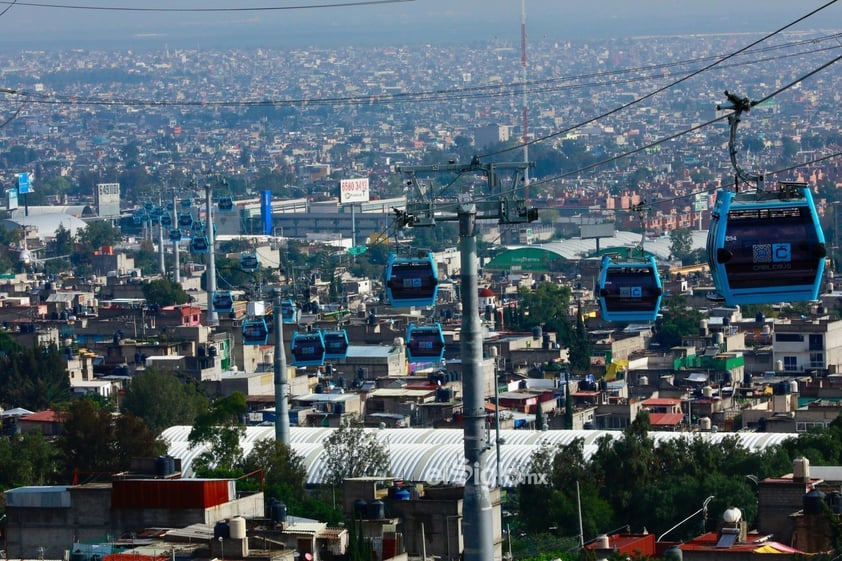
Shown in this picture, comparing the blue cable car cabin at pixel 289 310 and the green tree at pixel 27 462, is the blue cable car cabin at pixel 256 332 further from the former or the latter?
the green tree at pixel 27 462

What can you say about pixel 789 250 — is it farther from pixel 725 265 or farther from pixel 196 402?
pixel 196 402

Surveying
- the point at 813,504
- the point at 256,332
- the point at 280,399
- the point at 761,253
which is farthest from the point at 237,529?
the point at 256,332

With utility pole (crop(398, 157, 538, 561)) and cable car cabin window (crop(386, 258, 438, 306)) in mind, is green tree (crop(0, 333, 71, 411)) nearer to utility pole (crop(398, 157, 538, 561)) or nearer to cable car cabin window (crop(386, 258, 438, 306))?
cable car cabin window (crop(386, 258, 438, 306))

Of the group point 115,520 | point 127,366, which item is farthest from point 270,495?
point 127,366

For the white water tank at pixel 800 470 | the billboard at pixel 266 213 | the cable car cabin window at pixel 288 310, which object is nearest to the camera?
the white water tank at pixel 800 470

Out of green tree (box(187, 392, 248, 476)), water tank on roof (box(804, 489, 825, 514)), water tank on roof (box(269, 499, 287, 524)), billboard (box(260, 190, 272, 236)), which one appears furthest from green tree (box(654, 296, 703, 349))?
billboard (box(260, 190, 272, 236))

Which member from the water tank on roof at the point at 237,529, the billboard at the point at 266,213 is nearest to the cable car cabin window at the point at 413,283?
the water tank on roof at the point at 237,529

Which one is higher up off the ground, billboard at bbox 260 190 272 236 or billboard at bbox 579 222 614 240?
billboard at bbox 260 190 272 236
